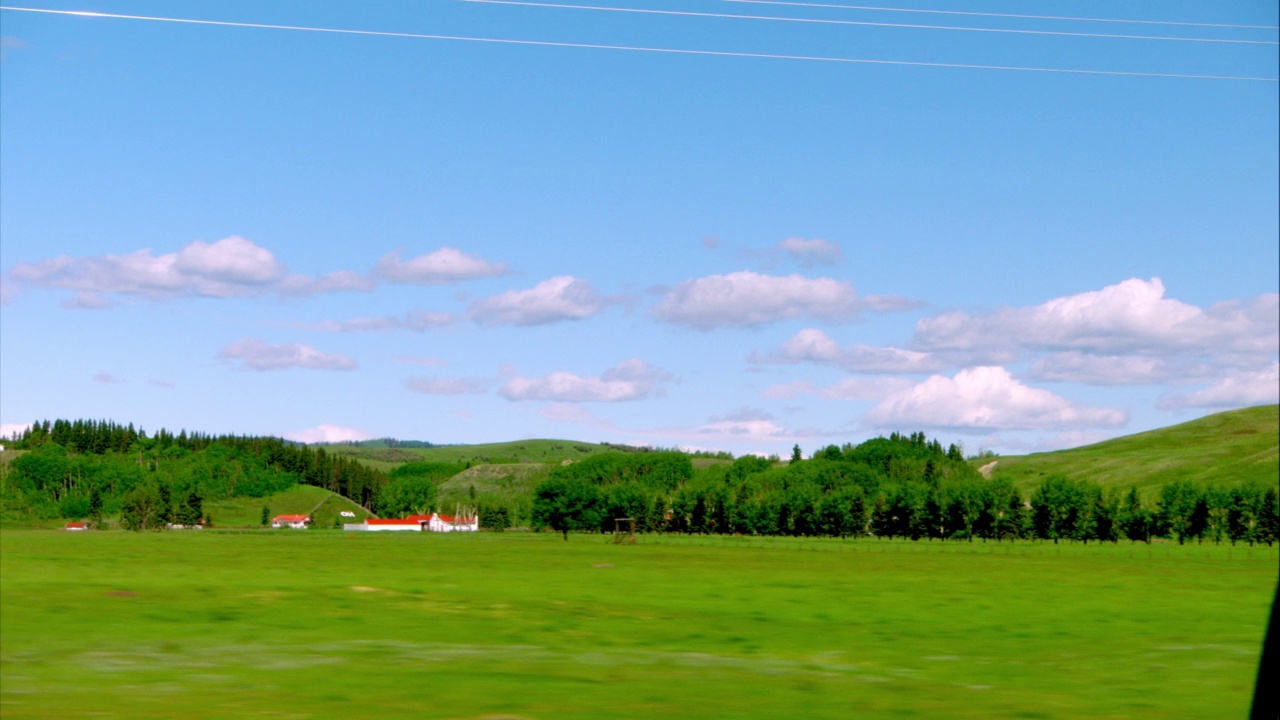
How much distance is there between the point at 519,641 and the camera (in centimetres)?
3225

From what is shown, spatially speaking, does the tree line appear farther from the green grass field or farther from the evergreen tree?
the green grass field

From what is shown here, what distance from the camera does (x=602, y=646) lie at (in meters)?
31.5

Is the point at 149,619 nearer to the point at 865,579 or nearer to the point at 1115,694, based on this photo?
the point at 1115,694

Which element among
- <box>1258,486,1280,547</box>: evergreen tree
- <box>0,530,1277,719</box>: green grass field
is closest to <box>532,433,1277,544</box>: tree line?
<box>1258,486,1280,547</box>: evergreen tree

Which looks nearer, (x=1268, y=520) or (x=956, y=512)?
(x=1268, y=520)

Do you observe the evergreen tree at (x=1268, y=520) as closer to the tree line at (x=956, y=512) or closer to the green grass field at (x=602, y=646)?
the tree line at (x=956, y=512)

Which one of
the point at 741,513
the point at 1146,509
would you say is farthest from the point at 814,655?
the point at 741,513

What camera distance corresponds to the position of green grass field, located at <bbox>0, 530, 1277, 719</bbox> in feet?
73.0

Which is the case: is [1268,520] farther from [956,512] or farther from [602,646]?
[602,646]

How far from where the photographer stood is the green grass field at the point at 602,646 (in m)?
22.3

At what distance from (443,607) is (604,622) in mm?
6251

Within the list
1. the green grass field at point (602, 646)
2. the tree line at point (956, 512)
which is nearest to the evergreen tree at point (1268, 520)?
the tree line at point (956, 512)

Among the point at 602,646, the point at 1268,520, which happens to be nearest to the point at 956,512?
the point at 1268,520

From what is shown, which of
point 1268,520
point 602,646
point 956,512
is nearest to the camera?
point 602,646
